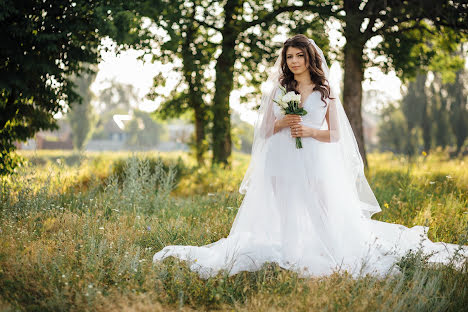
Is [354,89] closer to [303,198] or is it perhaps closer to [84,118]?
[303,198]

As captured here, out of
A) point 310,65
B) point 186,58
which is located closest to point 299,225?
point 310,65

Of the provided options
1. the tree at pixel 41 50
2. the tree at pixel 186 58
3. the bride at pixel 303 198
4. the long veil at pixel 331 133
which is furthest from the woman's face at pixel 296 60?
the tree at pixel 186 58

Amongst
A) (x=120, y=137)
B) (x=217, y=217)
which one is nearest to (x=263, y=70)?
(x=217, y=217)

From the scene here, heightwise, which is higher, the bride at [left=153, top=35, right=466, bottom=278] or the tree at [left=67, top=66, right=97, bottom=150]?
the tree at [left=67, top=66, right=97, bottom=150]

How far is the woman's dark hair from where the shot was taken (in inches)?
173

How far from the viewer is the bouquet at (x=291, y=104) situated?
4.14 metres

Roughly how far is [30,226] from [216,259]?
2.43m

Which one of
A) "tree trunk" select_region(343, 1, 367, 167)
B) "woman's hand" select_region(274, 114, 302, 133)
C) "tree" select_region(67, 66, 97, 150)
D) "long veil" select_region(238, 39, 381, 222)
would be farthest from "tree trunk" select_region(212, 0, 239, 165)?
"tree" select_region(67, 66, 97, 150)

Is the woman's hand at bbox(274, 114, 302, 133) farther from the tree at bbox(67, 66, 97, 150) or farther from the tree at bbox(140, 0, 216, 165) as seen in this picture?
the tree at bbox(67, 66, 97, 150)

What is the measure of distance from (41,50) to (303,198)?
5.81 meters

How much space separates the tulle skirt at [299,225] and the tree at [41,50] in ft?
14.3

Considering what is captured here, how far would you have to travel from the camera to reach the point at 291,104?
421cm

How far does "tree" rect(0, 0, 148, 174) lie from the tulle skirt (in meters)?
4.36

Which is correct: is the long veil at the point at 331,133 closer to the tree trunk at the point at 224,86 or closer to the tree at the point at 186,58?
the tree at the point at 186,58
